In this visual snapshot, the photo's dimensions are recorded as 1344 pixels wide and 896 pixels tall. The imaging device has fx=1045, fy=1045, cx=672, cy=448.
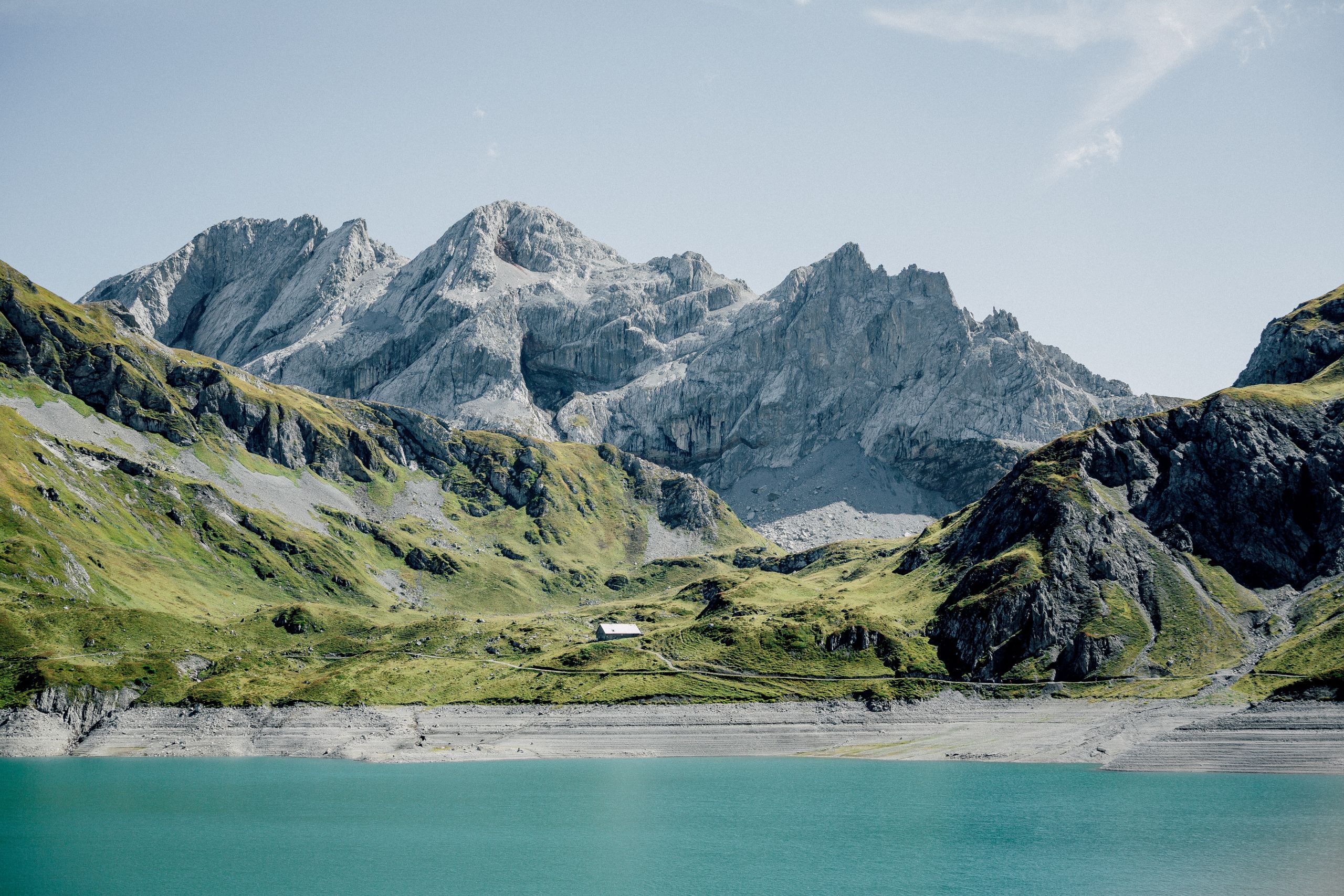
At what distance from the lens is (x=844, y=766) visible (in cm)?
15675

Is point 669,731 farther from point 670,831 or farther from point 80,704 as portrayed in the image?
point 80,704

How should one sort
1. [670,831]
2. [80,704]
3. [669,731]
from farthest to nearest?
1. [669,731]
2. [80,704]
3. [670,831]

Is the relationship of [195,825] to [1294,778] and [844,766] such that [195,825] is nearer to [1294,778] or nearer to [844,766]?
[844,766]

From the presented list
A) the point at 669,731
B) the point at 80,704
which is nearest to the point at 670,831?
the point at 669,731

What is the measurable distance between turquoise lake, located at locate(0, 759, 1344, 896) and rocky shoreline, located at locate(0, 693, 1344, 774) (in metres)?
8.97

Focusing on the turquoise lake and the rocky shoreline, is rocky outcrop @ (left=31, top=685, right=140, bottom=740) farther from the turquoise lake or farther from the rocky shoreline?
the turquoise lake

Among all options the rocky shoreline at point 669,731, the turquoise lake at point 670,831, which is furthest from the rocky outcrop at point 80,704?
the turquoise lake at point 670,831

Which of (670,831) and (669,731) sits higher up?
(669,731)

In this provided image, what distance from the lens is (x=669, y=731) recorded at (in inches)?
6801

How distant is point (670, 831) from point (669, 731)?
6262cm

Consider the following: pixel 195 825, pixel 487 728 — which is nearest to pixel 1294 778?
pixel 487 728

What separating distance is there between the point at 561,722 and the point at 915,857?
88.4 metres

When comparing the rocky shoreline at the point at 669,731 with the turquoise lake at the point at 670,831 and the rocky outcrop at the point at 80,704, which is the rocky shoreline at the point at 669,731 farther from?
the turquoise lake at the point at 670,831

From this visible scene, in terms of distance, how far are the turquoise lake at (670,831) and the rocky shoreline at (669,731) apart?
8.97 meters
